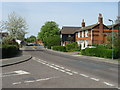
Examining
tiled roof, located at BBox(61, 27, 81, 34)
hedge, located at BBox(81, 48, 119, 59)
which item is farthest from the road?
tiled roof, located at BBox(61, 27, 81, 34)

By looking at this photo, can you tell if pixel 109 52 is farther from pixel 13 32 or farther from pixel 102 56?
pixel 13 32

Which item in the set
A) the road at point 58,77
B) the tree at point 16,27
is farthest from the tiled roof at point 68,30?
the road at point 58,77

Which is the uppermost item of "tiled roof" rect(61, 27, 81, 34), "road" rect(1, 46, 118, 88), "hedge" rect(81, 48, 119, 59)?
"tiled roof" rect(61, 27, 81, 34)

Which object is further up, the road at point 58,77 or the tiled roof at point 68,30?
the tiled roof at point 68,30

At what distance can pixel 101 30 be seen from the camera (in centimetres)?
4650

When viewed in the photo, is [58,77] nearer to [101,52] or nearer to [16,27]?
[101,52]

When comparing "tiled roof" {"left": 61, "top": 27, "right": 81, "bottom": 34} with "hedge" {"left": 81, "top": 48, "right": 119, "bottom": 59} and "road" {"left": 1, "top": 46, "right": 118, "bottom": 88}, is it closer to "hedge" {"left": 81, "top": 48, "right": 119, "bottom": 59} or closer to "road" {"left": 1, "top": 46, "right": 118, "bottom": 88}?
"hedge" {"left": 81, "top": 48, "right": 119, "bottom": 59}

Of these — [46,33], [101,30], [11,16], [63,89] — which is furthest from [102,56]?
[46,33]

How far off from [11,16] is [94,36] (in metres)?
23.6

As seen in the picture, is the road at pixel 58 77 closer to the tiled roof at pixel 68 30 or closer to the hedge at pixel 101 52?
the hedge at pixel 101 52

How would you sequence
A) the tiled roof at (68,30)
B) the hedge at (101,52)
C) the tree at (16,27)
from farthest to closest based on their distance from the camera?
1. the tiled roof at (68,30)
2. the tree at (16,27)
3. the hedge at (101,52)

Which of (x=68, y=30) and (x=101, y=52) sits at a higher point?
(x=68, y=30)

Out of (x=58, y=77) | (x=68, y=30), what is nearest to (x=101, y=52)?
(x=58, y=77)

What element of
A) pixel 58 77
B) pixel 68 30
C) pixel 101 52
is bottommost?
pixel 58 77
